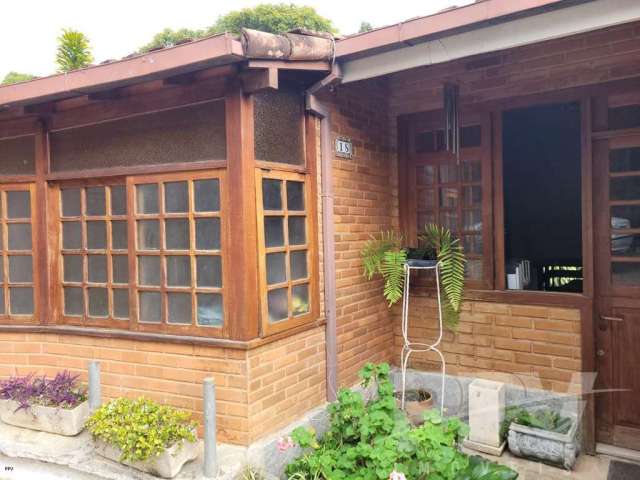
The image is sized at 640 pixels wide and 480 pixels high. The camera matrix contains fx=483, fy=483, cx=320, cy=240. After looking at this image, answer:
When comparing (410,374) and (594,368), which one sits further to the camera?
(410,374)

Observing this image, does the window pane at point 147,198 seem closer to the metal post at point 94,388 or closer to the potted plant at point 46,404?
the metal post at point 94,388

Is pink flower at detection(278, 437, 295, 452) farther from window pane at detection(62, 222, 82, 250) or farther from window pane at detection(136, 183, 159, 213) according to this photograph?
window pane at detection(62, 222, 82, 250)

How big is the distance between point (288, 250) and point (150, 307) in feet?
4.28

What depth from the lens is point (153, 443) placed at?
3455 mm

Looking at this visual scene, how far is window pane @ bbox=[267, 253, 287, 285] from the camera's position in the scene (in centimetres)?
402

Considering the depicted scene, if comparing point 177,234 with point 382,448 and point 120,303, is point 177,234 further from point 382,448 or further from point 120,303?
point 382,448

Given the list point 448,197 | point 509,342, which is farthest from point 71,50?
point 509,342

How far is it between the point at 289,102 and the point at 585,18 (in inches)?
90.3

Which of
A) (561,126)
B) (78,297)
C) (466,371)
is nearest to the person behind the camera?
(78,297)

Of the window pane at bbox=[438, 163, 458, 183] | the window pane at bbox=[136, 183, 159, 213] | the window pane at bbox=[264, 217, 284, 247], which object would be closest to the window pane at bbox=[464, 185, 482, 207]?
the window pane at bbox=[438, 163, 458, 183]

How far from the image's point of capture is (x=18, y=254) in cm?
485

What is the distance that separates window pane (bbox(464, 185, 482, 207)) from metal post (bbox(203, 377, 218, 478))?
10.5 feet

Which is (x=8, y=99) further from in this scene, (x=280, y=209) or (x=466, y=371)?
(x=466, y=371)

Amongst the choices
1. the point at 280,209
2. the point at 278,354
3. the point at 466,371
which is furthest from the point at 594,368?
the point at 280,209
